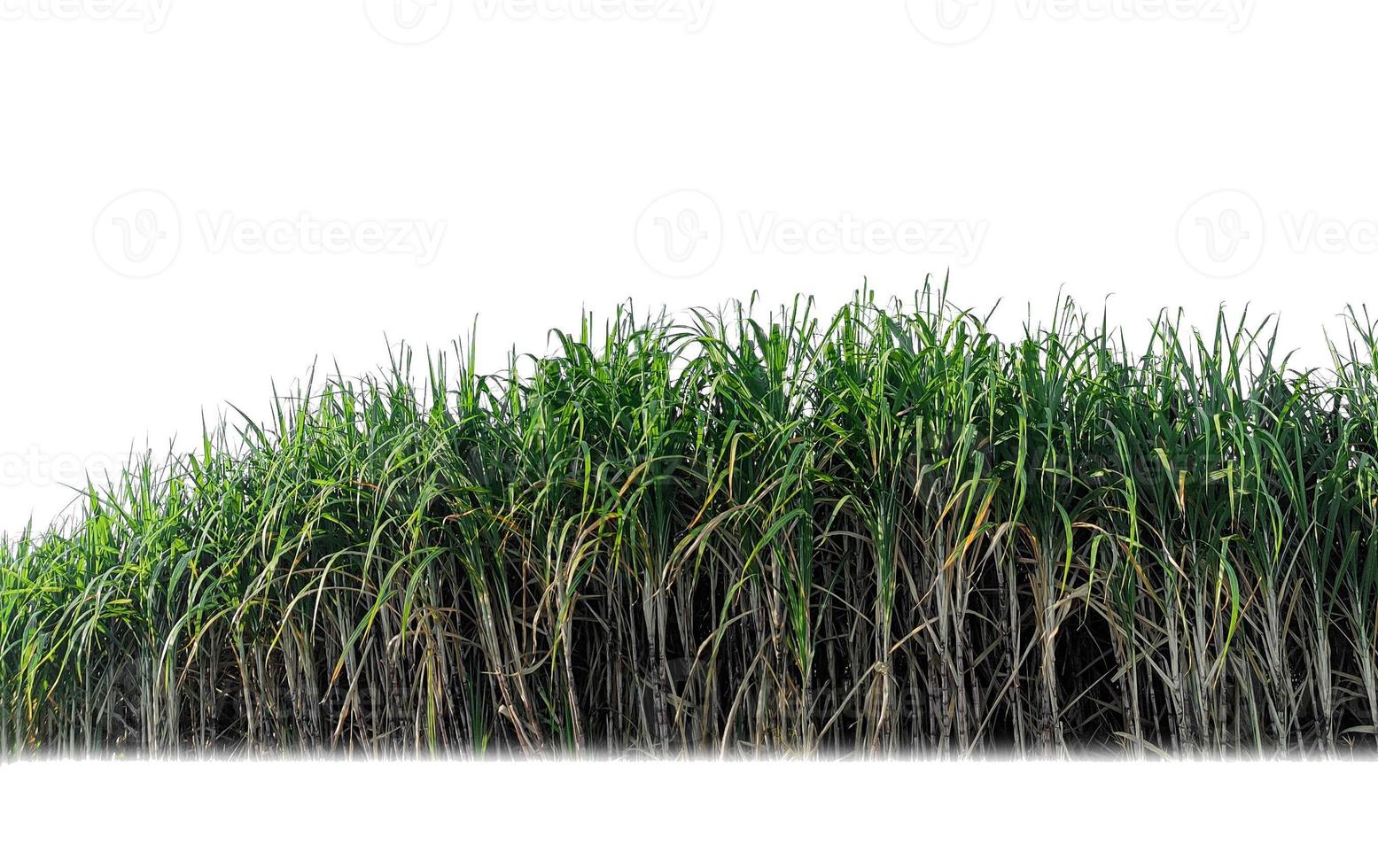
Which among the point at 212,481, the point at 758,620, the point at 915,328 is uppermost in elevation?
the point at 915,328

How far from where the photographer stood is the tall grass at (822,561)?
253cm

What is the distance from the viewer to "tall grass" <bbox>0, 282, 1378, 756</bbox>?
2.53 metres

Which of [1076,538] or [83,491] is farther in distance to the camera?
[83,491]

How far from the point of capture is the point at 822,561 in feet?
8.71

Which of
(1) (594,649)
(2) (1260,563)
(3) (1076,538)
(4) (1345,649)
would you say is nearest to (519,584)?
(1) (594,649)

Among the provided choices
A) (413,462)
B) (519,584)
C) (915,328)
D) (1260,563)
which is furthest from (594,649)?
(1260,563)

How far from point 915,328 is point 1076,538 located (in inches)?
28.9

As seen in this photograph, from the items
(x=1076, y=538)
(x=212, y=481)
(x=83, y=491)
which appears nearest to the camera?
(x=1076, y=538)

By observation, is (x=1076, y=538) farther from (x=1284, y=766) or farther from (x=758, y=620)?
(x=758, y=620)

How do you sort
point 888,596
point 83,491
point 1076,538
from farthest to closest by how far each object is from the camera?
point 83,491
point 1076,538
point 888,596

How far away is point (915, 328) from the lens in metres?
2.81

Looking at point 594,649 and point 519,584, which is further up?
point 519,584

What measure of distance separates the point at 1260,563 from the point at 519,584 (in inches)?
79.7

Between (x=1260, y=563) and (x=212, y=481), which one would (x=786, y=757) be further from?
(x=212, y=481)
